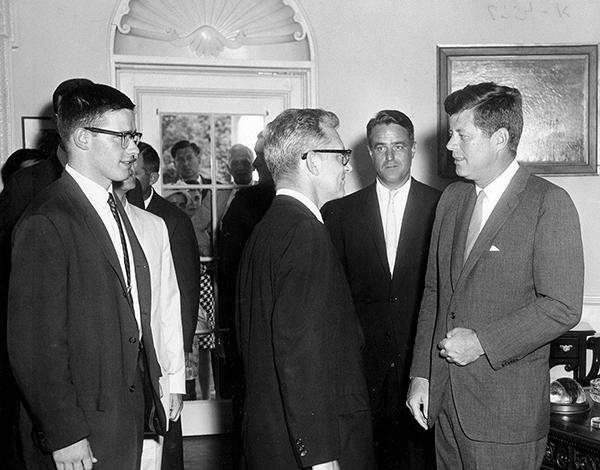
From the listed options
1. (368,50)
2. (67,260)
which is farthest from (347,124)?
(67,260)

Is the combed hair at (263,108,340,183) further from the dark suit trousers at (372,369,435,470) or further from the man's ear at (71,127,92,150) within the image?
the dark suit trousers at (372,369,435,470)

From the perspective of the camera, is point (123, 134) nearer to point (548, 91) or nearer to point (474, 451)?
point (474, 451)

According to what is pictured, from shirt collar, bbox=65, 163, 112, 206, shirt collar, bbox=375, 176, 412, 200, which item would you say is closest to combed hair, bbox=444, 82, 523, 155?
shirt collar, bbox=65, 163, 112, 206

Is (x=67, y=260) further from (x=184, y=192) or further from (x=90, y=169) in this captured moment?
(x=184, y=192)

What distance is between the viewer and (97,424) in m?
2.05

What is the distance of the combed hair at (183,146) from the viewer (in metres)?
4.84

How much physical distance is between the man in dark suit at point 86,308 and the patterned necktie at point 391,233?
151cm

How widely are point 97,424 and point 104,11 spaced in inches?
125

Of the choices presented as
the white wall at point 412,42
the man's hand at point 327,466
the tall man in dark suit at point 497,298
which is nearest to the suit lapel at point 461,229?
the tall man in dark suit at point 497,298

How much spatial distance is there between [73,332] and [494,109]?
1.40 metres

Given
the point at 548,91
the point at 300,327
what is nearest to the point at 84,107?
the point at 300,327

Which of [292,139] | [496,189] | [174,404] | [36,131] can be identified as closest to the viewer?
[292,139]

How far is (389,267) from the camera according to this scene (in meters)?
3.49

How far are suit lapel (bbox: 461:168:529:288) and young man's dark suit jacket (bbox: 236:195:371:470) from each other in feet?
1.32
